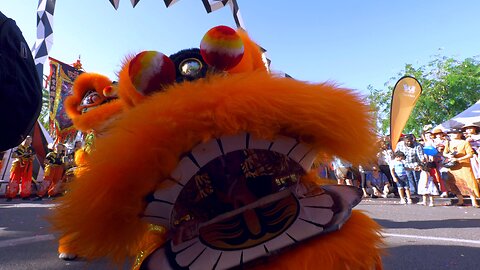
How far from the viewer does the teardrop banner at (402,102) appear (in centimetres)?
647

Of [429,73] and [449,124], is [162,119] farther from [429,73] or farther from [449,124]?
[429,73]

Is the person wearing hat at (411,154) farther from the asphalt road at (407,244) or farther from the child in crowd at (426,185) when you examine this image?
the asphalt road at (407,244)

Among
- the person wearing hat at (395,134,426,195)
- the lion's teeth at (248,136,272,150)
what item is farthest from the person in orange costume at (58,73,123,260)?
the person wearing hat at (395,134,426,195)

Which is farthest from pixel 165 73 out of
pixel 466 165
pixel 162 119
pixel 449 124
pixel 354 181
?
pixel 449 124

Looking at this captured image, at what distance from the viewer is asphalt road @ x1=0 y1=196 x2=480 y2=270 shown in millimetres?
1984

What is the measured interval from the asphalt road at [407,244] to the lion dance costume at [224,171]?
0.22 meters

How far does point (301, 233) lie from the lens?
76 cm

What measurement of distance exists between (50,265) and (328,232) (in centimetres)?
204

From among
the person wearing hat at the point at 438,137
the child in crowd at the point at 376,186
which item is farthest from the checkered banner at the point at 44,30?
the person wearing hat at the point at 438,137

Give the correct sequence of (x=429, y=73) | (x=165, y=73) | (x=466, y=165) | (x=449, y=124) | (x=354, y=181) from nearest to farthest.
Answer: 1. (x=165, y=73)
2. (x=466, y=165)
3. (x=354, y=181)
4. (x=449, y=124)
5. (x=429, y=73)

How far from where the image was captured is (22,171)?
766 cm

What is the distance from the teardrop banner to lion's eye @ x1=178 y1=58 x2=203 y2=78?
20.3 ft

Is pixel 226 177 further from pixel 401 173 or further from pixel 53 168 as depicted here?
pixel 53 168

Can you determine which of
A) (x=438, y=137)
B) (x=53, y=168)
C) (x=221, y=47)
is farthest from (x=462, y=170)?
(x=53, y=168)
